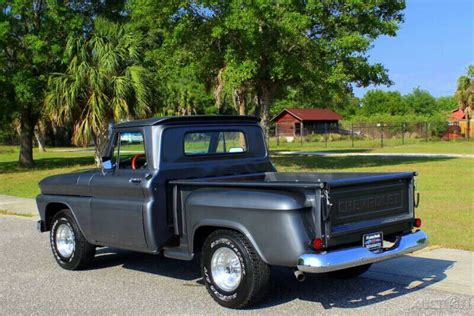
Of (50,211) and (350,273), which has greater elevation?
(50,211)

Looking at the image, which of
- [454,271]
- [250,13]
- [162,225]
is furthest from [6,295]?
[250,13]

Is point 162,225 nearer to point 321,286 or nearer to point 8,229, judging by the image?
point 321,286

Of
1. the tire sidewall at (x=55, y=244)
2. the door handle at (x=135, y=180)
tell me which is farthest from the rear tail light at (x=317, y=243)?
the tire sidewall at (x=55, y=244)

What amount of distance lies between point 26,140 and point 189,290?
26.4 m

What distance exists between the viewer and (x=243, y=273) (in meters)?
5.67

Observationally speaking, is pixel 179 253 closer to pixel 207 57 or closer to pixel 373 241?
pixel 373 241

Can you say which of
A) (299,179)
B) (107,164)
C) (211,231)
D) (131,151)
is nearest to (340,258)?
(211,231)

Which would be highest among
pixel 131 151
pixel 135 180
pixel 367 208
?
pixel 131 151

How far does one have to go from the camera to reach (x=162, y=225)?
256 inches

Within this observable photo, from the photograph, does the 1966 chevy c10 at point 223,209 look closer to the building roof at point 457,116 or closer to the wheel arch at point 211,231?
the wheel arch at point 211,231

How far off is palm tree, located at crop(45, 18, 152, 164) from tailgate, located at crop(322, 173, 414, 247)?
660 inches

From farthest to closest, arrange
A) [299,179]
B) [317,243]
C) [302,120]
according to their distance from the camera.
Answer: [302,120], [299,179], [317,243]

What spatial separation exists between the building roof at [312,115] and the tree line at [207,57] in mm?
42120

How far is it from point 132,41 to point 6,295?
18.8 meters
